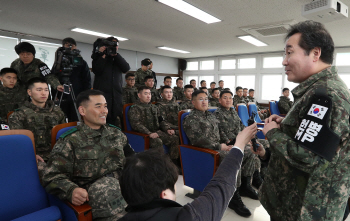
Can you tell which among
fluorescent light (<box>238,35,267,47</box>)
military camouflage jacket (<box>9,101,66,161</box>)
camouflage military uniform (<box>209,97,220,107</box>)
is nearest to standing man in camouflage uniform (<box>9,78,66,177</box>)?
military camouflage jacket (<box>9,101,66,161</box>)

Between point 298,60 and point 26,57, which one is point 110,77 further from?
point 298,60

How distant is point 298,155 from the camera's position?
29.3 inches

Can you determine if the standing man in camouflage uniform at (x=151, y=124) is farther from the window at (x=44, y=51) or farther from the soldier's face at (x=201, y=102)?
the window at (x=44, y=51)

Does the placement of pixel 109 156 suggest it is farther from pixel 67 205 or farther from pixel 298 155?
pixel 298 155

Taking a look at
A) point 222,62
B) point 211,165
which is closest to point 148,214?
point 211,165

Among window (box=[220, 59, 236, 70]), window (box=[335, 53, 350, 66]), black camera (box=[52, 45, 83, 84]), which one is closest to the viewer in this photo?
black camera (box=[52, 45, 83, 84])

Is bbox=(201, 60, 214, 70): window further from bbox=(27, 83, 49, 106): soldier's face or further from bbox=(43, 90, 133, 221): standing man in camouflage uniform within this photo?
bbox=(43, 90, 133, 221): standing man in camouflage uniform

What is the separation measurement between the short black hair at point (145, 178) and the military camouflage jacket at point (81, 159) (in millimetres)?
688

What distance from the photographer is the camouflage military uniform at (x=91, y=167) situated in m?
1.13

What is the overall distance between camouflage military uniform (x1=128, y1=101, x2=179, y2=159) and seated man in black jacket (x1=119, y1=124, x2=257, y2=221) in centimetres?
220

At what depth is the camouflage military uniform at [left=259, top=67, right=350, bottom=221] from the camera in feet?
2.39

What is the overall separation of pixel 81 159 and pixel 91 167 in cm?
9

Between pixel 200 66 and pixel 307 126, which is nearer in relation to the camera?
pixel 307 126

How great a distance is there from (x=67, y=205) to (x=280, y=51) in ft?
29.0
